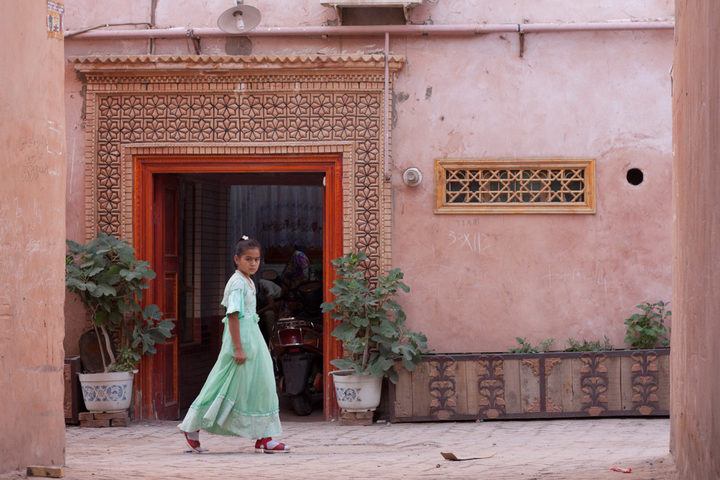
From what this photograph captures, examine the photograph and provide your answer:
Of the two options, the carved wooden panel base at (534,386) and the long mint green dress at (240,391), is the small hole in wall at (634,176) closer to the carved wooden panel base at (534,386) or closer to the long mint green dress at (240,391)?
the carved wooden panel base at (534,386)

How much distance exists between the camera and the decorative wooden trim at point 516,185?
28.8 ft

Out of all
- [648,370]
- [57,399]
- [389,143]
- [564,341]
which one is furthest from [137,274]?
[648,370]

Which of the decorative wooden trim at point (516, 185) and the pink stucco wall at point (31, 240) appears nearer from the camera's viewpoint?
the pink stucco wall at point (31, 240)

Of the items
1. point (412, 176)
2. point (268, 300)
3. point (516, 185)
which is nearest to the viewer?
point (412, 176)

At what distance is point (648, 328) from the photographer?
8523 millimetres

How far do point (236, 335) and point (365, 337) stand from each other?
1.95m

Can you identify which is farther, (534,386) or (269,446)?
(534,386)

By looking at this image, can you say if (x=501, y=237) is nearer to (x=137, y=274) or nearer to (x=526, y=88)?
(x=526, y=88)

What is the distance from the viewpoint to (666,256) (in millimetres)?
8742

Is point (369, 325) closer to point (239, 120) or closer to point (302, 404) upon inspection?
point (302, 404)

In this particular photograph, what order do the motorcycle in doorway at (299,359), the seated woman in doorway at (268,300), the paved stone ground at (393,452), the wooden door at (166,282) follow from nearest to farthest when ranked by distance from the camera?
the paved stone ground at (393,452) < the wooden door at (166,282) < the motorcycle in doorway at (299,359) < the seated woman in doorway at (268,300)

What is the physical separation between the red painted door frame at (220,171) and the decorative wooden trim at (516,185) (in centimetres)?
92

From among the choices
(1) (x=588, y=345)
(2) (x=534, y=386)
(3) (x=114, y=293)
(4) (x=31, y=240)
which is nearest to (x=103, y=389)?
(3) (x=114, y=293)

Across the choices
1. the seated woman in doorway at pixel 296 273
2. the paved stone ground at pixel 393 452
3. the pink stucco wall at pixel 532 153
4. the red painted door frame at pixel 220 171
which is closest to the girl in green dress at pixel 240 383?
the paved stone ground at pixel 393 452
